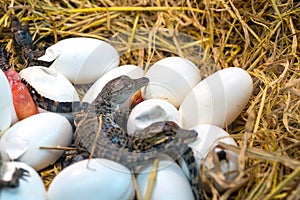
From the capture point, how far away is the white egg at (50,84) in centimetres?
157

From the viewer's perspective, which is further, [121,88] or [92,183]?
[121,88]

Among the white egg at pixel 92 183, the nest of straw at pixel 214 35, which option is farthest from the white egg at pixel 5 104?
the white egg at pixel 92 183

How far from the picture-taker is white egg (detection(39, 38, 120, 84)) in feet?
5.56

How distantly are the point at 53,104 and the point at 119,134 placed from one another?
214 mm

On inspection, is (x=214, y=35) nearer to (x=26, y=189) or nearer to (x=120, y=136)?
(x=120, y=136)

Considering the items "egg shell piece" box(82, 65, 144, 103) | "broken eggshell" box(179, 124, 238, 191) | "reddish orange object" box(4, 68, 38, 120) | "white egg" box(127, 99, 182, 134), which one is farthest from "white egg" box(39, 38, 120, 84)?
"broken eggshell" box(179, 124, 238, 191)

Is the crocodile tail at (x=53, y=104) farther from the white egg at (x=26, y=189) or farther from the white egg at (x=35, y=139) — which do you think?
the white egg at (x=26, y=189)

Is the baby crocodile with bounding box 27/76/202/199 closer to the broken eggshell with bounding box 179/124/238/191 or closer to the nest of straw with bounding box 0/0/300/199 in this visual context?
the broken eggshell with bounding box 179/124/238/191

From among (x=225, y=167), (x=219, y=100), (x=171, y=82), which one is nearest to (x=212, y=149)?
(x=225, y=167)

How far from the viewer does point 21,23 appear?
6.20ft

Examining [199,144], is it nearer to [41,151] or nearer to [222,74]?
[222,74]

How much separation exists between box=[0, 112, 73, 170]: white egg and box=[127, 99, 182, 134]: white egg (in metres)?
0.18

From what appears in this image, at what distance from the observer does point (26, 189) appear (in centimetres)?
128

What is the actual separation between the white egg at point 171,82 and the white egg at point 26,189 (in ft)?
1.48
